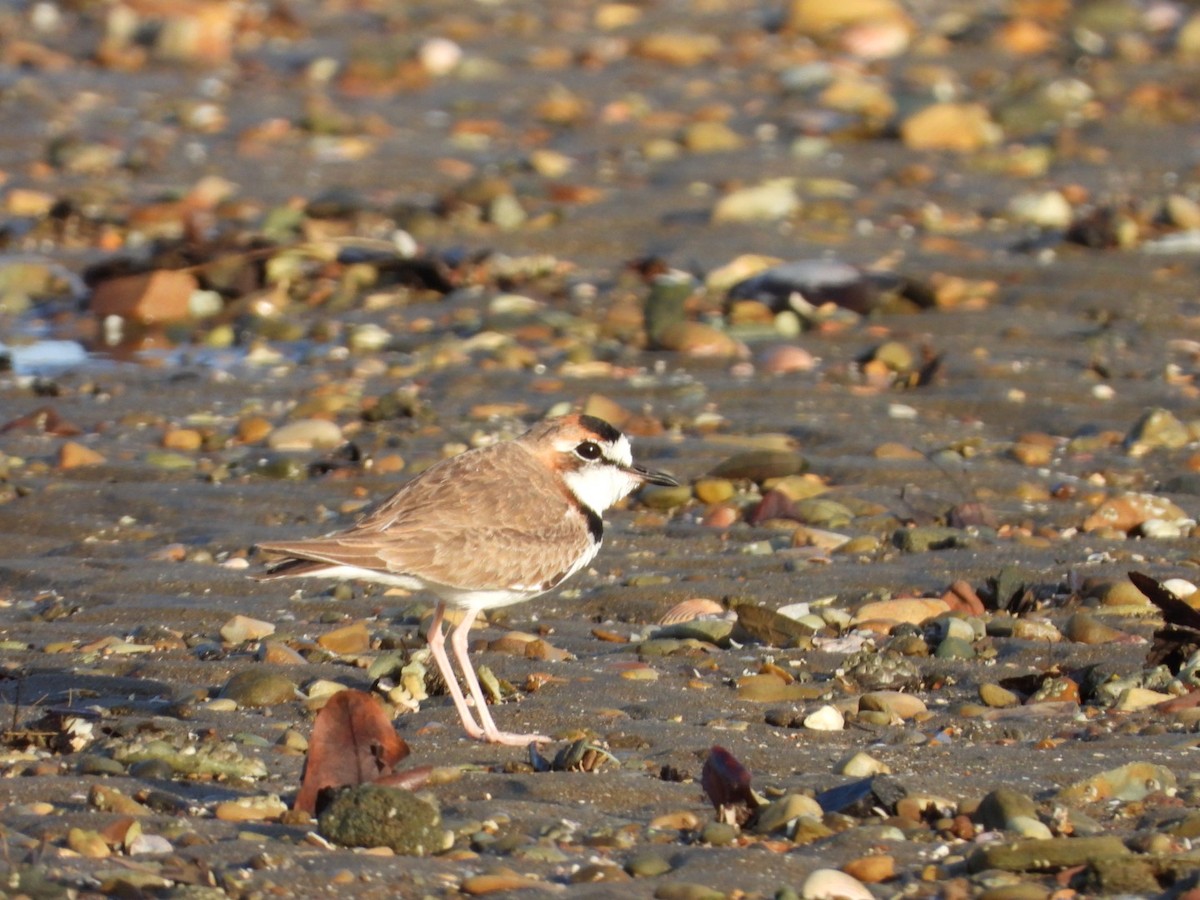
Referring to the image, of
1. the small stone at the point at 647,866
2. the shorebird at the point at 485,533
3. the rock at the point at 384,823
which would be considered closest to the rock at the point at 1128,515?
the shorebird at the point at 485,533

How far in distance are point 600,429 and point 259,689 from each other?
58.5 inches

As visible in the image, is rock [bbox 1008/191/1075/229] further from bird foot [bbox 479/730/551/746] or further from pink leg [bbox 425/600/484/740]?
bird foot [bbox 479/730/551/746]

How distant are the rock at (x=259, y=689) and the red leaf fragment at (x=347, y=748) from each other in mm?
757

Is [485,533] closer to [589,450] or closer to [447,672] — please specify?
[447,672]

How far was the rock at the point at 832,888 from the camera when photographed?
13.6 ft

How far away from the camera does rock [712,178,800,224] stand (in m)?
11.7

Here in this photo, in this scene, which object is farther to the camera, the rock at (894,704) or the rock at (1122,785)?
the rock at (894,704)

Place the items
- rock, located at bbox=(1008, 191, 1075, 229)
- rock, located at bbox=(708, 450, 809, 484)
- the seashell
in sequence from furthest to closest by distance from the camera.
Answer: rock, located at bbox=(1008, 191, 1075, 229) < rock, located at bbox=(708, 450, 809, 484) < the seashell

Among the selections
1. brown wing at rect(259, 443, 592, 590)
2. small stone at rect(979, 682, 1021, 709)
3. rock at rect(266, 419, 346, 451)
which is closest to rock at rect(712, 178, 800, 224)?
rock at rect(266, 419, 346, 451)

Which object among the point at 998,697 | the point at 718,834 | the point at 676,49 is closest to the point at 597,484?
the point at 998,697

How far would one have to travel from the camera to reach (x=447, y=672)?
5730 mm

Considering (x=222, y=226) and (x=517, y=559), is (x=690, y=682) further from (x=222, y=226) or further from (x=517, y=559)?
(x=222, y=226)

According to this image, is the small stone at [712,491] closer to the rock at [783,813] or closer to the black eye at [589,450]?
the black eye at [589,450]

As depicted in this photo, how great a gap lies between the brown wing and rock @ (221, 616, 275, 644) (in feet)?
2.01
